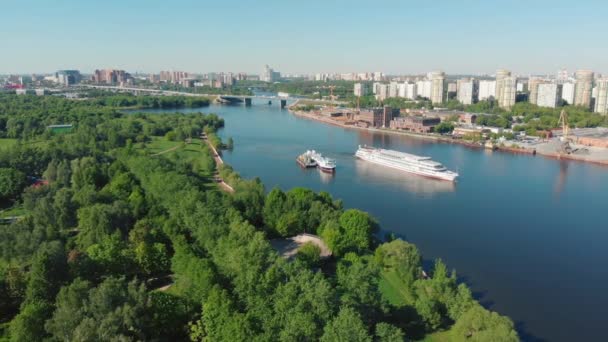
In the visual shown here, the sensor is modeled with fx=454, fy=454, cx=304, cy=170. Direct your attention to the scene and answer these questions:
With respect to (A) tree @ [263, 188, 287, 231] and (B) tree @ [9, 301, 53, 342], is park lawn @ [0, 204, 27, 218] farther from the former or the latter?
(B) tree @ [9, 301, 53, 342]

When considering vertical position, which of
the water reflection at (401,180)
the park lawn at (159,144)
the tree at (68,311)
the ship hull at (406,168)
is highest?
the park lawn at (159,144)

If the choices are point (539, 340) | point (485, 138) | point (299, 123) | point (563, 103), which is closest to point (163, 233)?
Result: point (539, 340)

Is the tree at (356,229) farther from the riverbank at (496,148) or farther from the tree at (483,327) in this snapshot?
the riverbank at (496,148)

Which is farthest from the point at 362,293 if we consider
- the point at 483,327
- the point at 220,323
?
the point at 220,323

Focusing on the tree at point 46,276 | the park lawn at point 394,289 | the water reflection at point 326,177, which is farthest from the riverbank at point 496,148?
the tree at point 46,276

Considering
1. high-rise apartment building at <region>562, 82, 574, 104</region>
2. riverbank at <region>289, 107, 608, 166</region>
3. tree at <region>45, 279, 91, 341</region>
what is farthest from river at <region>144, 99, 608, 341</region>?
high-rise apartment building at <region>562, 82, 574, 104</region>

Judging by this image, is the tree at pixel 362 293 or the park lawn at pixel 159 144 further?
the park lawn at pixel 159 144

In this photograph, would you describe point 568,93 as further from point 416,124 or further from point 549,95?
point 416,124
